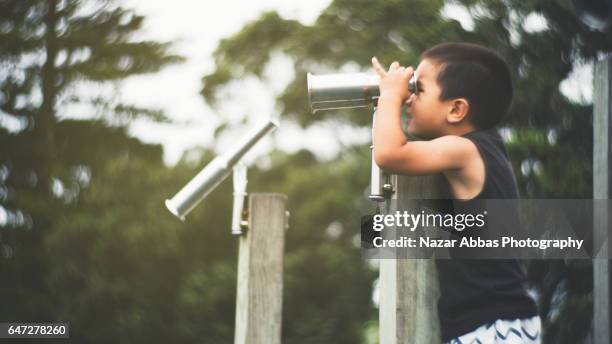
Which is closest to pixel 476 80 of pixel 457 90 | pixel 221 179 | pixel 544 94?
pixel 457 90

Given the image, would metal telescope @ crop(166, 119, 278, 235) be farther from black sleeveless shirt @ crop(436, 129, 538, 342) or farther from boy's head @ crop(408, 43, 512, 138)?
black sleeveless shirt @ crop(436, 129, 538, 342)

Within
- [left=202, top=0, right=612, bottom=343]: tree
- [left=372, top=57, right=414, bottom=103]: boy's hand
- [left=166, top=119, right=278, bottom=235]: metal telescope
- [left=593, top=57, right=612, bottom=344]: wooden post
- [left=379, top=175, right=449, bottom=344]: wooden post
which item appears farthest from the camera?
[left=202, top=0, right=612, bottom=343]: tree

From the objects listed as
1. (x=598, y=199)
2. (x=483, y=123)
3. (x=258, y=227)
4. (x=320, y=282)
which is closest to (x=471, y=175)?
(x=483, y=123)

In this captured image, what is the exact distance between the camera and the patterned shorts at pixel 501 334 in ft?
4.39

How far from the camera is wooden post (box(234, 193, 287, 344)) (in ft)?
5.85

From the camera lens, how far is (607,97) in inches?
65.7

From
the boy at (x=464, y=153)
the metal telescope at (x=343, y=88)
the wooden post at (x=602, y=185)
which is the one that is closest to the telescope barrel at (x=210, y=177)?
the metal telescope at (x=343, y=88)

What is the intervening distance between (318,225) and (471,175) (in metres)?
5.16

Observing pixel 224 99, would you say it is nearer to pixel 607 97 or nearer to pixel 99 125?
pixel 99 125

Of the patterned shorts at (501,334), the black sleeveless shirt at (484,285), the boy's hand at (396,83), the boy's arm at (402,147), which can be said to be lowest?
the patterned shorts at (501,334)

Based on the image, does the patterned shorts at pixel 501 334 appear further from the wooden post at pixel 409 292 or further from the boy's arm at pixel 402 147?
the boy's arm at pixel 402 147

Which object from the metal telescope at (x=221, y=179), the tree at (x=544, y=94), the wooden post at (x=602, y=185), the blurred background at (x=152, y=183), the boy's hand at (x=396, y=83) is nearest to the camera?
the boy's hand at (x=396, y=83)

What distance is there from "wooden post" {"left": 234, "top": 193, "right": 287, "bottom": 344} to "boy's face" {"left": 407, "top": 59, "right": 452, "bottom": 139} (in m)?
0.53

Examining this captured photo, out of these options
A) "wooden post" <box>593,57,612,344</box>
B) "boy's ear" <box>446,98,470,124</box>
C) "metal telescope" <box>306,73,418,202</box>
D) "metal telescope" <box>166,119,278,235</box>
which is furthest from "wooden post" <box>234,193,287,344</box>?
"wooden post" <box>593,57,612,344</box>
